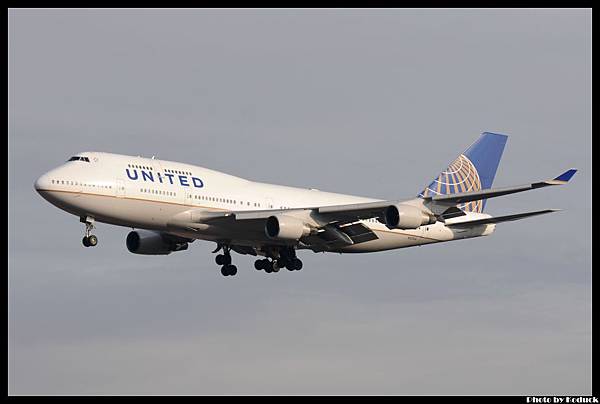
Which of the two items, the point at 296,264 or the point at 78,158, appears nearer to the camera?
the point at 78,158

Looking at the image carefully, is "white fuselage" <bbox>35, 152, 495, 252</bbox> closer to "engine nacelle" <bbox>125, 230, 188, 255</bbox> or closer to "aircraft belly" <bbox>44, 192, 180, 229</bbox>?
"aircraft belly" <bbox>44, 192, 180, 229</bbox>

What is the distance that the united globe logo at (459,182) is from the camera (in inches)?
2921

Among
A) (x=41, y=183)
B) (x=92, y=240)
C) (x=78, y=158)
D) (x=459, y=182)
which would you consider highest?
(x=459, y=182)

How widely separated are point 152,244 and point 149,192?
29.2 feet

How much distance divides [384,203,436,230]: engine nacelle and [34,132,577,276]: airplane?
5cm

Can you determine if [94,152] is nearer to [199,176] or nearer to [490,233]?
[199,176]

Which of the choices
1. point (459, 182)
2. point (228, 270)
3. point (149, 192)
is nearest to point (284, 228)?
point (149, 192)

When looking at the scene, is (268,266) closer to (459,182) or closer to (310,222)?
(310,222)

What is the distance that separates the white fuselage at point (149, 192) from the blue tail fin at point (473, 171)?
39.2 ft

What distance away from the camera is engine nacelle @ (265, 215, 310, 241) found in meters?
62.8

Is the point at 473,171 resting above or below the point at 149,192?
above

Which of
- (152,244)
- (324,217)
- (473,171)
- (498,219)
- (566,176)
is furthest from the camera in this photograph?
(473,171)

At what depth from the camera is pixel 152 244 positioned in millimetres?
69438

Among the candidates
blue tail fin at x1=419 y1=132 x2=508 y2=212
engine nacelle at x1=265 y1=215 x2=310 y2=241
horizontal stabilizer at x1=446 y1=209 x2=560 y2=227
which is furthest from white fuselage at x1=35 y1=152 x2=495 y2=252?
blue tail fin at x1=419 y1=132 x2=508 y2=212
